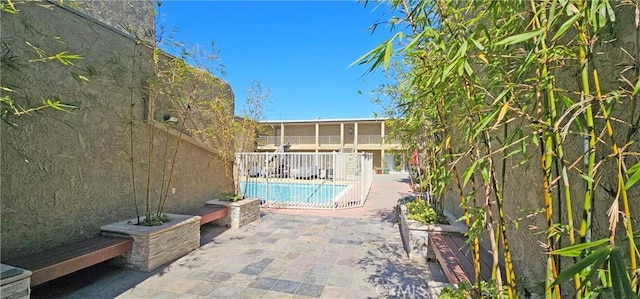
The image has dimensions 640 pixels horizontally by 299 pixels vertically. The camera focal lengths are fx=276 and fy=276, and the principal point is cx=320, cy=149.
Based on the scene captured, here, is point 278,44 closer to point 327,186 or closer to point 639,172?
point 327,186

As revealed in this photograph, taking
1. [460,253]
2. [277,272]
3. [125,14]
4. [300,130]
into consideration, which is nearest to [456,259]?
[460,253]

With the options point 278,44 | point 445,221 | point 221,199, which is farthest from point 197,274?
point 278,44

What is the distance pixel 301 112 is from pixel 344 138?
460cm

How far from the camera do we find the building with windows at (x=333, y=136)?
24.0 m

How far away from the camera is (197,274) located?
12.2 feet

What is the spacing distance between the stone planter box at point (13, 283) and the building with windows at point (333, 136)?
21.2m

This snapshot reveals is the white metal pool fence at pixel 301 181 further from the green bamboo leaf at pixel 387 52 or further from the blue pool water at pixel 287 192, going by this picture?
the green bamboo leaf at pixel 387 52

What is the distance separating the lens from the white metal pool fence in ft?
28.3

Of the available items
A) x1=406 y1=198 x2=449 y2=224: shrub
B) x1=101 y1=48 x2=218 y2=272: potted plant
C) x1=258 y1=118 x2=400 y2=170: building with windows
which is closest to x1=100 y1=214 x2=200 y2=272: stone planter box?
x1=101 y1=48 x2=218 y2=272: potted plant

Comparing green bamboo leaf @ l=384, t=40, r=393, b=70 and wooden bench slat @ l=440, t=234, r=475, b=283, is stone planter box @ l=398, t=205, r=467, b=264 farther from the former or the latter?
green bamboo leaf @ l=384, t=40, r=393, b=70

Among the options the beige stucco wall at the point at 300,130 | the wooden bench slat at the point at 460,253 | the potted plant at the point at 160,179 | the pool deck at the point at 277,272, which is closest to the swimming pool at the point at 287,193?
the pool deck at the point at 277,272

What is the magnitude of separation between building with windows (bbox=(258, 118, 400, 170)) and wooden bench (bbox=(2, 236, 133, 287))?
19.8 metres

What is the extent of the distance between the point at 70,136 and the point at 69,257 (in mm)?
1674

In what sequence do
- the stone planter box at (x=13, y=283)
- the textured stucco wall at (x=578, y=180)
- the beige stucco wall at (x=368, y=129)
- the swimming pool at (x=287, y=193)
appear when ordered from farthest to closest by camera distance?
the beige stucco wall at (x=368, y=129) < the swimming pool at (x=287, y=193) < the stone planter box at (x=13, y=283) < the textured stucco wall at (x=578, y=180)
